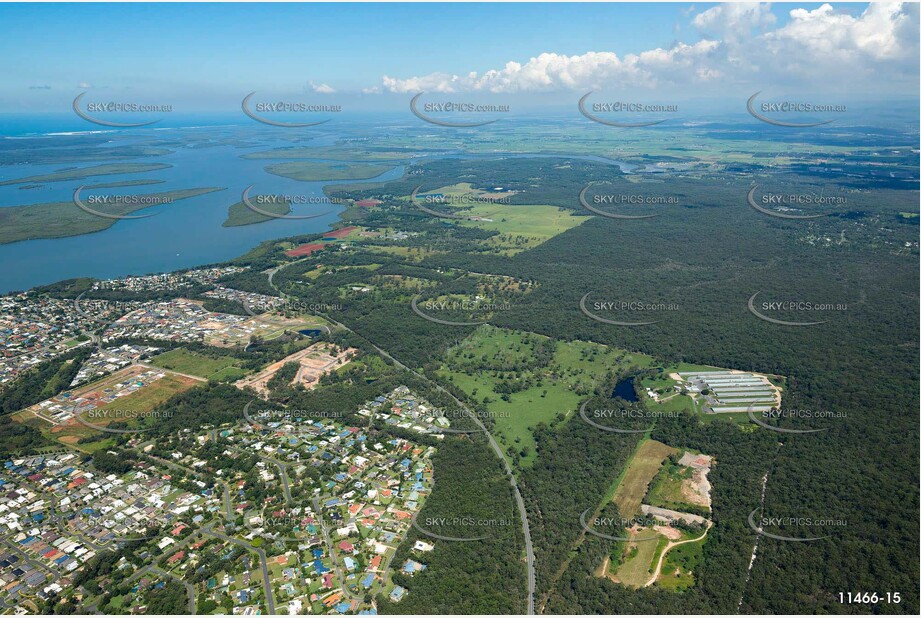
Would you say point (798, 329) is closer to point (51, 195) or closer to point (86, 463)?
point (86, 463)

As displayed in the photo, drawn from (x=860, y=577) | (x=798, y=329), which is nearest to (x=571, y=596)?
(x=860, y=577)

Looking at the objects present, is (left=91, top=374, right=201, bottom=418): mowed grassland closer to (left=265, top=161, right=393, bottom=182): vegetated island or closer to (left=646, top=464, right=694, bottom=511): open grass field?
(left=646, top=464, right=694, bottom=511): open grass field

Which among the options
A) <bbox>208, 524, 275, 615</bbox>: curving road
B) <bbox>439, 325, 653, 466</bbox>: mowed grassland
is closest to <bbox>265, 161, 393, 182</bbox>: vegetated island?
<bbox>439, 325, 653, 466</bbox>: mowed grassland

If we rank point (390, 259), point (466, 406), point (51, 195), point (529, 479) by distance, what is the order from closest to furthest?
point (529, 479) → point (466, 406) → point (390, 259) → point (51, 195)

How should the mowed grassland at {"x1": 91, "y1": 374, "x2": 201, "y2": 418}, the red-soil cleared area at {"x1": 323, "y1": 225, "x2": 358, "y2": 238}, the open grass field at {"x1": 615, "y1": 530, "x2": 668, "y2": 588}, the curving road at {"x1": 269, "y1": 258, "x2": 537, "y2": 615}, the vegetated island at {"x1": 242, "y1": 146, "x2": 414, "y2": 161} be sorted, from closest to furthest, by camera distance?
the curving road at {"x1": 269, "y1": 258, "x2": 537, "y2": 615} → the open grass field at {"x1": 615, "y1": 530, "x2": 668, "y2": 588} → the mowed grassland at {"x1": 91, "y1": 374, "x2": 201, "y2": 418} → the red-soil cleared area at {"x1": 323, "y1": 225, "x2": 358, "y2": 238} → the vegetated island at {"x1": 242, "y1": 146, "x2": 414, "y2": 161}

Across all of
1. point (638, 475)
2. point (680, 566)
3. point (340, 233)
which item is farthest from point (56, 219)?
point (680, 566)
